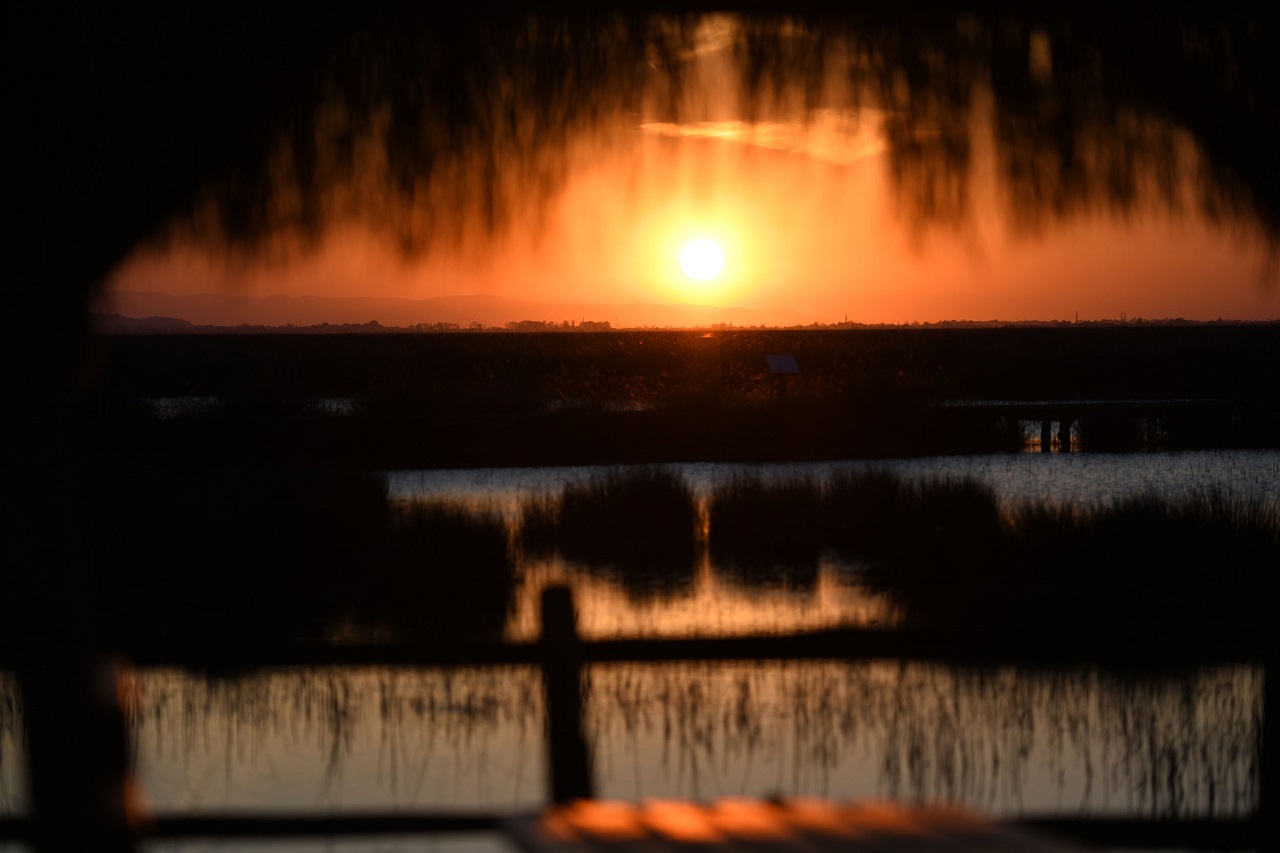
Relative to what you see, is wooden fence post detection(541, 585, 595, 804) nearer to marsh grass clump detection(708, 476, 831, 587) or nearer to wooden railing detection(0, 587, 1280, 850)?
wooden railing detection(0, 587, 1280, 850)

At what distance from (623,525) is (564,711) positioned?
32.0 feet

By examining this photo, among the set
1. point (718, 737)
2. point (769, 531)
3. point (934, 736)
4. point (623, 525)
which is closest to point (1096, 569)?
point (769, 531)

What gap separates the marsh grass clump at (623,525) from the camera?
11.7 metres

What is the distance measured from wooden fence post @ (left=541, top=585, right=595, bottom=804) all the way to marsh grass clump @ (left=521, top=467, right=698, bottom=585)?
760cm

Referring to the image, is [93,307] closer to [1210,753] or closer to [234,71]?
[234,71]

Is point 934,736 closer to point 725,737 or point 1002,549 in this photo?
point 725,737

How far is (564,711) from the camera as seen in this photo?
3.22 meters

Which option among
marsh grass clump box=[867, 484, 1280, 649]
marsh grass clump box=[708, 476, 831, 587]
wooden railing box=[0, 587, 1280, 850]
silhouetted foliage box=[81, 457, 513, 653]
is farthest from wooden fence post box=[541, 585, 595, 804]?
marsh grass clump box=[708, 476, 831, 587]

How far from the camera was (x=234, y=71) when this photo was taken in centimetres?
228

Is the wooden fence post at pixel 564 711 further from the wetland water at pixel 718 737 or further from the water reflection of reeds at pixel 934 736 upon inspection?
the water reflection of reeds at pixel 934 736

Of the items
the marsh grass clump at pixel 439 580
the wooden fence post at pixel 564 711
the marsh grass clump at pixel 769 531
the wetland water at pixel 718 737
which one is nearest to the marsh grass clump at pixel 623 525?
the marsh grass clump at pixel 769 531

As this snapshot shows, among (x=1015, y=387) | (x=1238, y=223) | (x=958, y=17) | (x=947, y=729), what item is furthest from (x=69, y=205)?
(x=1015, y=387)

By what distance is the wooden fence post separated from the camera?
3.20m

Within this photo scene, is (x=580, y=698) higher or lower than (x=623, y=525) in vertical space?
higher
